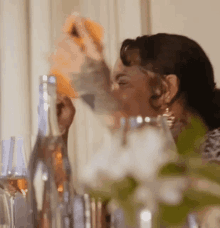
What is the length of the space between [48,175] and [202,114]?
533 mm

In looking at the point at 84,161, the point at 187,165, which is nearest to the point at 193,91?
the point at 84,161

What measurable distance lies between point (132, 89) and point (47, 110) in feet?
1.60

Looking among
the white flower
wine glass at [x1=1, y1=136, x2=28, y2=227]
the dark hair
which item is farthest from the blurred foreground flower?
the dark hair

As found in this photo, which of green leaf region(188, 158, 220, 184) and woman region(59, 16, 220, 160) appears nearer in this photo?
green leaf region(188, 158, 220, 184)

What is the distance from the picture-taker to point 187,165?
1.19 ft

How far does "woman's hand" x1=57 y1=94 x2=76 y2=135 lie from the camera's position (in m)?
1.07

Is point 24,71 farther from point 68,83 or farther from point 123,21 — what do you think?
point 123,21

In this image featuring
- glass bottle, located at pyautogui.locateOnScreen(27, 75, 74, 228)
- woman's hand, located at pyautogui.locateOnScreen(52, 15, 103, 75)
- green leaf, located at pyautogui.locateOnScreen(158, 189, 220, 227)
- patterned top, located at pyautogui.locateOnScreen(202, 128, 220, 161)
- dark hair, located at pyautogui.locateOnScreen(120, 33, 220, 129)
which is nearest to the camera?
green leaf, located at pyautogui.locateOnScreen(158, 189, 220, 227)

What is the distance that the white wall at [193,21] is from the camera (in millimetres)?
989

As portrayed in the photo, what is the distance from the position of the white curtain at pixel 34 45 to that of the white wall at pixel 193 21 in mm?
73

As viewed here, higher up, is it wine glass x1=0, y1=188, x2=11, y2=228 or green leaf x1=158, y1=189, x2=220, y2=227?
green leaf x1=158, y1=189, x2=220, y2=227

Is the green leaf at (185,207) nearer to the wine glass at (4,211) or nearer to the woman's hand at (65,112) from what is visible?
the wine glass at (4,211)

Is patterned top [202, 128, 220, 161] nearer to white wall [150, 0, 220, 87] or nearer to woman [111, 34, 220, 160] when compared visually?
woman [111, 34, 220, 160]

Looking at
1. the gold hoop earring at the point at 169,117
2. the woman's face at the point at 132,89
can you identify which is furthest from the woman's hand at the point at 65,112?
the gold hoop earring at the point at 169,117
